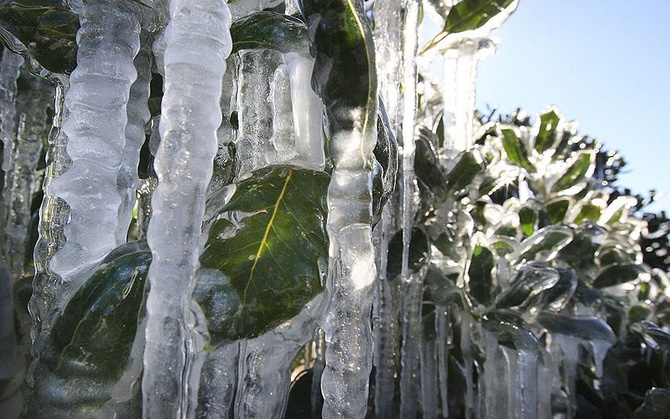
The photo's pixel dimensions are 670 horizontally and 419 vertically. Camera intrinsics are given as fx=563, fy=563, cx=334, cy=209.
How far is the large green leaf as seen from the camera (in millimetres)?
582

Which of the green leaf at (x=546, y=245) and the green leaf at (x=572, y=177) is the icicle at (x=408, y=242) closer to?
the green leaf at (x=546, y=245)

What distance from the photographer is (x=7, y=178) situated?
1.06 meters

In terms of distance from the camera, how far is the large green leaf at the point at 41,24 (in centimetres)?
58

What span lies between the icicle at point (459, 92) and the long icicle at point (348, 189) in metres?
0.85

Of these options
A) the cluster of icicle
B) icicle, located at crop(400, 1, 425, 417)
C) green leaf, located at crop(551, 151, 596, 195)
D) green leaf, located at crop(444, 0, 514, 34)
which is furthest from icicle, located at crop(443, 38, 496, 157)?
the cluster of icicle

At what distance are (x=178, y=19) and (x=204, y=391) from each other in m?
0.31

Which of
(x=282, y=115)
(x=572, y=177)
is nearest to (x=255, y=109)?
(x=282, y=115)

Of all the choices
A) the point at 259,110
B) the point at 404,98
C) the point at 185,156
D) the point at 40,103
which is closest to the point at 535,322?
the point at 404,98

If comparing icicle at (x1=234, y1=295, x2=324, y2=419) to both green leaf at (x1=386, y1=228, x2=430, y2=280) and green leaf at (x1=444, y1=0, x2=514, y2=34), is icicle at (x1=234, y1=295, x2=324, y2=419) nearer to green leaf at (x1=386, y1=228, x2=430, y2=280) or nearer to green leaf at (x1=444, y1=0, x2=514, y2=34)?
green leaf at (x1=386, y1=228, x2=430, y2=280)

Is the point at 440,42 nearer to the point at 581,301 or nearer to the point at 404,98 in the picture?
the point at 404,98

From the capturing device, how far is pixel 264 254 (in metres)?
0.46

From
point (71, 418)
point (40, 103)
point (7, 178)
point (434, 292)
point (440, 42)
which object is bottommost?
point (71, 418)

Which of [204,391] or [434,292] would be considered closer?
[204,391]

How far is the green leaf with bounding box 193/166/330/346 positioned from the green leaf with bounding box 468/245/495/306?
0.55 m
